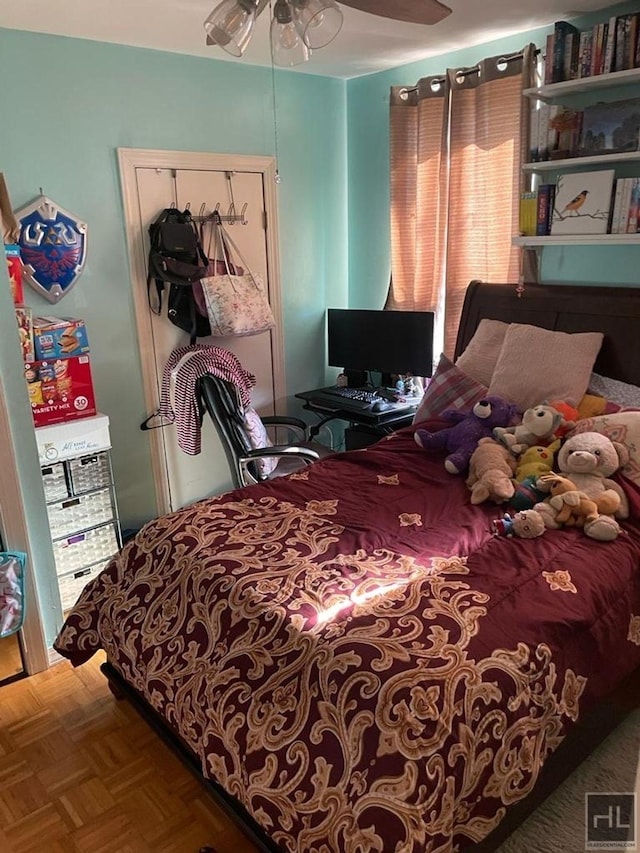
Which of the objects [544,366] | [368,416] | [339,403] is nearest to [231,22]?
[544,366]

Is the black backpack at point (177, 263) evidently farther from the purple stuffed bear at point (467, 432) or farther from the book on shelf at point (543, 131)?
the book on shelf at point (543, 131)

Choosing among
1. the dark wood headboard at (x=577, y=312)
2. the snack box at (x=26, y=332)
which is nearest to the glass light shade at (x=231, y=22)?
the snack box at (x=26, y=332)

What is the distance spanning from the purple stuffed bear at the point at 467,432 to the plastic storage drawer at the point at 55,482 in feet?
5.07

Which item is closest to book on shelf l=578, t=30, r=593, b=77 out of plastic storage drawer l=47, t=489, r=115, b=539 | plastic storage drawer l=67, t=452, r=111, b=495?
plastic storage drawer l=67, t=452, r=111, b=495

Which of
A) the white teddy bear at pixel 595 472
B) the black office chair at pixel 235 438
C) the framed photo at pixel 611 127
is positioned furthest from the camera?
the black office chair at pixel 235 438

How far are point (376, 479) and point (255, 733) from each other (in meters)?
1.13

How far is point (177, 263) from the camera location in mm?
3215

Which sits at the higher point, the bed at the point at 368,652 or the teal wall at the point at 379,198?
the teal wall at the point at 379,198

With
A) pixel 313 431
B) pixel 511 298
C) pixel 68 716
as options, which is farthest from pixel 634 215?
pixel 68 716

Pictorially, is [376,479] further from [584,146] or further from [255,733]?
[584,146]

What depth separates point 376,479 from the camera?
2480 millimetres

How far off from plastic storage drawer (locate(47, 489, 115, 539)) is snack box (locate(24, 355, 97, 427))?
36 cm

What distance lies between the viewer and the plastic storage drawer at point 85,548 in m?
2.84

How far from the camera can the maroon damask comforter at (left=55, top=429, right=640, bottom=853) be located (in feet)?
4.51
